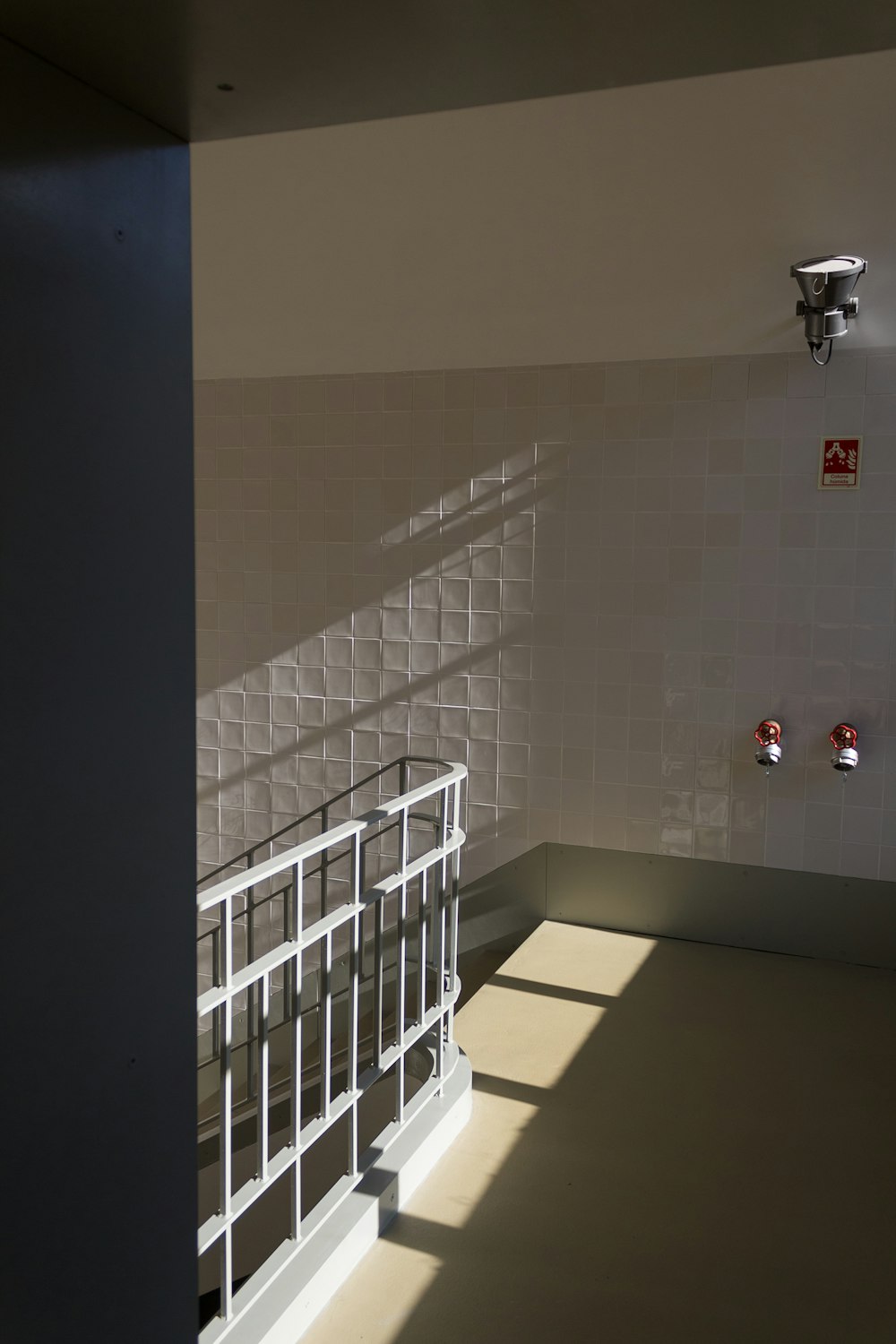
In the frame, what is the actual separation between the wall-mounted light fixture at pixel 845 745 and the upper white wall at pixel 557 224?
139 cm

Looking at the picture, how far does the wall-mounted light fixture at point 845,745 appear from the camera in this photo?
12.5 feet

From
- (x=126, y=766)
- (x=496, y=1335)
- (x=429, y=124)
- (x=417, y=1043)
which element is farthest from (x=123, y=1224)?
(x=429, y=124)

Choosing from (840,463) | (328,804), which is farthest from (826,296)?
(328,804)

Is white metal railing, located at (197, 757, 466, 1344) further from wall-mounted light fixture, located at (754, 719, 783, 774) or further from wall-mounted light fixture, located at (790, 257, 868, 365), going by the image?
wall-mounted light fixture, located at (790, 257, 868, 365)

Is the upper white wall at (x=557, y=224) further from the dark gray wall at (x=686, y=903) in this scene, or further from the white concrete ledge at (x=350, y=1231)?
the white concrete ledge at (x=350, y=1231)

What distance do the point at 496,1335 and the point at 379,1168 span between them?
457 millimetres

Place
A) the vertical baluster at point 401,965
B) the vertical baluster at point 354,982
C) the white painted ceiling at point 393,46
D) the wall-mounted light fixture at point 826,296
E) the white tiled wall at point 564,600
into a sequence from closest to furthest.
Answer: the white painted ceiling at point 393,46 < the vertical baluster at point 354,982 < the vertical baluster at point 401,965 < the wall-mounted light fixture at point 826,296 < the white tiled wall at point 564,600

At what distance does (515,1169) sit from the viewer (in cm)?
262

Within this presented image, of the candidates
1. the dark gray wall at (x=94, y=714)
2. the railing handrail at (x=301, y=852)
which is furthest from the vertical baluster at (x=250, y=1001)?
the dark gray wall at (x=94, y=714)

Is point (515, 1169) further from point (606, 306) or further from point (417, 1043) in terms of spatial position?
point (606, 306)

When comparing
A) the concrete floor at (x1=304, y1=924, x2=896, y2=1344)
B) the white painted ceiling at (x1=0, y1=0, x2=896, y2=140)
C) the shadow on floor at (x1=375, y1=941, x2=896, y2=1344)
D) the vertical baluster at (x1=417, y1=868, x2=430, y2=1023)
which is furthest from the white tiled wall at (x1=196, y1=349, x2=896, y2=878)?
the white painted ceiling at (x1=0, y1=0, x2=896, y2=140)

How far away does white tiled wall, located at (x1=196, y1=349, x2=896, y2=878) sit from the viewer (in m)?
3.92

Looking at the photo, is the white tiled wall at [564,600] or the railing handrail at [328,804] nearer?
the railing handrail at [328,804]

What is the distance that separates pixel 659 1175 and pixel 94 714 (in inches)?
86.0
